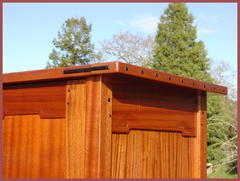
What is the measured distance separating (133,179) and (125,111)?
1.42 feet

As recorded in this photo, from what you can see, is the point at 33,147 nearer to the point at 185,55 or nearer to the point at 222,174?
the point at 185,55

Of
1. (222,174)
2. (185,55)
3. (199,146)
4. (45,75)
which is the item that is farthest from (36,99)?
(222,174)

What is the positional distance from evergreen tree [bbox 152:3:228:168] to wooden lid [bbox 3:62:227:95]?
11515mm

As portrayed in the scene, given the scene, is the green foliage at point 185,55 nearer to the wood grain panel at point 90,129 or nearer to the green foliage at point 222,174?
the green foliage at point 222,174

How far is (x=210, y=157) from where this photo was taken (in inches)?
570

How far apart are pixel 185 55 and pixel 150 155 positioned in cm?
1210

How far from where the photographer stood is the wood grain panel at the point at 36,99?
2639 millimetres

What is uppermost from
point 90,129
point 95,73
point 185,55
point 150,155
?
point 185,55

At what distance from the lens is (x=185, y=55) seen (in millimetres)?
14586

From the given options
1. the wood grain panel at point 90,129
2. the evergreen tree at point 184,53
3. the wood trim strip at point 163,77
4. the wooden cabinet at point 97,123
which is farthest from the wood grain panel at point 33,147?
the evergreen tree at point 184,53

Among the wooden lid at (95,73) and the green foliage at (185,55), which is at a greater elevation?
the green foliage at (185,55)

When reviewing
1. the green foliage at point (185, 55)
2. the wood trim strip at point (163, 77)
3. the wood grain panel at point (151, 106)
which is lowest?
the wood grain panel at point (151, 106)

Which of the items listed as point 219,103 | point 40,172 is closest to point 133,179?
point 40,172

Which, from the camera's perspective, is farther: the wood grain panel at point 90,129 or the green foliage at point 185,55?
the green foliage at point 185,55
